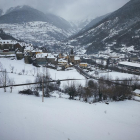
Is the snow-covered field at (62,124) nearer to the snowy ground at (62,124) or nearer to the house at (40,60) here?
the snowy ground at (62,124)

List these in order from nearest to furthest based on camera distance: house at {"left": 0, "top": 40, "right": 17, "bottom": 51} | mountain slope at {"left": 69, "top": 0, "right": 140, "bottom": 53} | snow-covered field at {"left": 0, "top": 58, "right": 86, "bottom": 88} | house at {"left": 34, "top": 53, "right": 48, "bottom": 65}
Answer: snow-covered field at {"left": 0, "top": 58, "right": 86, "bottom": 88}, house at {"left": 34, "top": 53, "right": 48, "bottom": 65}, house at {"left": 0, "top": 40, "right": 17, "bottom": 51}, mountain slope at {"left": 69, "top": 0, "right": 140, "bottom": 53}

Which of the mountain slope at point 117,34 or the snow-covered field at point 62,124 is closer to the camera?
the snow-covered field at point 62,124

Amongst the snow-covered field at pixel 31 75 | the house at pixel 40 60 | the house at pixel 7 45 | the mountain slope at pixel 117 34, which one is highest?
the mountain slope at pixel 117 34

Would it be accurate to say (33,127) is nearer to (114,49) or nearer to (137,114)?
(137,114)

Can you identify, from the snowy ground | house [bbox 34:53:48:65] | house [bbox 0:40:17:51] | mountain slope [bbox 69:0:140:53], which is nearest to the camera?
the snowy ground

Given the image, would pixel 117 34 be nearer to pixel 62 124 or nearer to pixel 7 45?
pixel 7 45

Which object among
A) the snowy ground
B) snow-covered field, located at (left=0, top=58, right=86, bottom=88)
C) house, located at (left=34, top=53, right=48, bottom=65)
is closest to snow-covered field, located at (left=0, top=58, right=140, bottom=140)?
the snowy ground

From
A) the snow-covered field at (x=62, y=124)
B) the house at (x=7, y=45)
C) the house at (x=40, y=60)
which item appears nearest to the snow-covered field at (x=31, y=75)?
the house at (x=40, y=60)

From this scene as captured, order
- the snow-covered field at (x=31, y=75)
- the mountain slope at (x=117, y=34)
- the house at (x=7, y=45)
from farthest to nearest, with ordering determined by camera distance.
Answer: the mountain slope at (x=117, y=34)
the house at (x=7, y=45)
the snow-covered field at (x=31, y=75)

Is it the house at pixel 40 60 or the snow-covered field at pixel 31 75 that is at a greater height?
the house at pixel 40 60

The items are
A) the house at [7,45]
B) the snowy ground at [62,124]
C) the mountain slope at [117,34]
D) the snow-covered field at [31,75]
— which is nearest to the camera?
the snowy ground at [62,124]

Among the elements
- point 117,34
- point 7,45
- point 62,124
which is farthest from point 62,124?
point 117,34

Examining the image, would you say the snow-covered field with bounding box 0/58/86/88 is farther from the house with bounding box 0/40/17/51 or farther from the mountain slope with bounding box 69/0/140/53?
the mountain slope with bounding box 69/0/140/53
